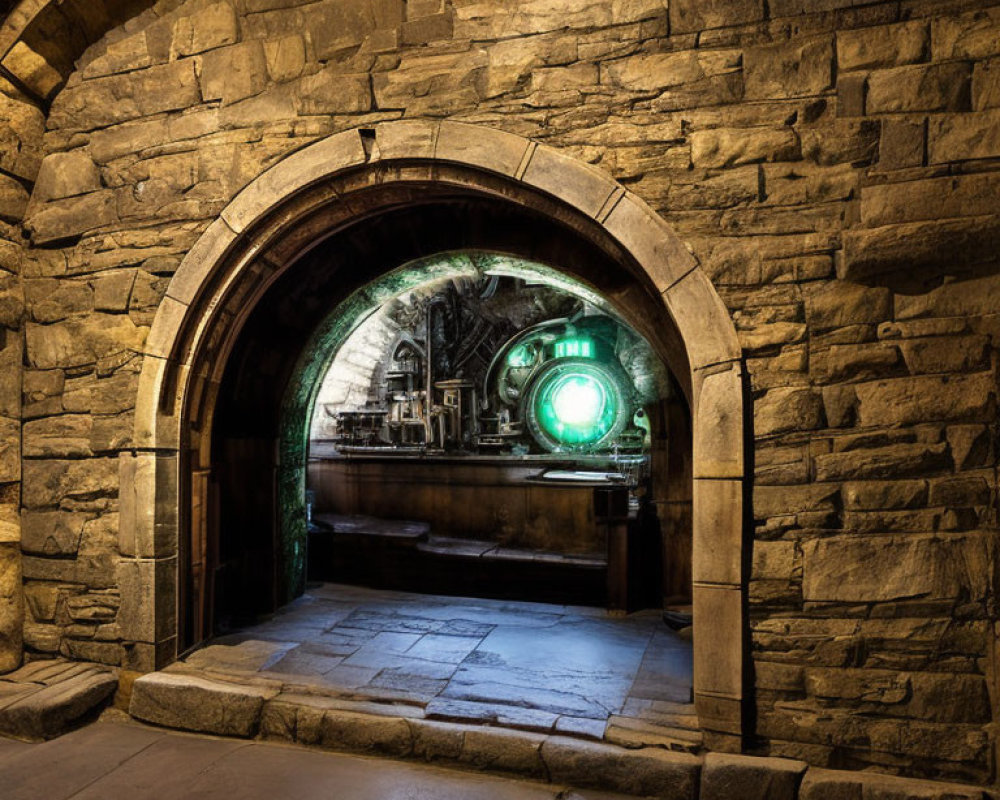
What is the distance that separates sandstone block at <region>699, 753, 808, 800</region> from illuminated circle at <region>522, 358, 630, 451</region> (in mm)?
4562

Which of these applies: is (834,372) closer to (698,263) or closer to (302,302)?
(698,263)

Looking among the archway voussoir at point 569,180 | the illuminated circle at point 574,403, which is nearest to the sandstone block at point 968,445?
the archway voussoir at point 569,180

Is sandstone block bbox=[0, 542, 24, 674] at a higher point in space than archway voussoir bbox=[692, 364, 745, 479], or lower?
lower

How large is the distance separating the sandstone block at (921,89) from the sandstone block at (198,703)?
4032 millimetres

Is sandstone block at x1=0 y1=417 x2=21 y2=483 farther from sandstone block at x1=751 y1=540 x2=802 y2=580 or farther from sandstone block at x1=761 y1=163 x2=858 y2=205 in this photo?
sandstone block at x1=761 y1=163 x2=858 y2=205

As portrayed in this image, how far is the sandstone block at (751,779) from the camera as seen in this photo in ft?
8.32

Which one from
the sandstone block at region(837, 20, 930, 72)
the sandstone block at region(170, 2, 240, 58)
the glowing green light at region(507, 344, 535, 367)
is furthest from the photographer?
the glowing green light at region(507, 344, 535, 367)

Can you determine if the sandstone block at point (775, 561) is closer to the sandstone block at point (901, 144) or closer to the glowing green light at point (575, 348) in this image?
the sandstone block at point (901, 144)

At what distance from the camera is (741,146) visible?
2.75 metres

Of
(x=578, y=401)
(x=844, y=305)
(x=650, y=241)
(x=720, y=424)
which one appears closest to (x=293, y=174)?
(x=650, y=241)

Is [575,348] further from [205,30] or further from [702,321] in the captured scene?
[205,30]

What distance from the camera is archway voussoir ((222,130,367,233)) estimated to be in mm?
3234

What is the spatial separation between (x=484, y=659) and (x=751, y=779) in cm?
161

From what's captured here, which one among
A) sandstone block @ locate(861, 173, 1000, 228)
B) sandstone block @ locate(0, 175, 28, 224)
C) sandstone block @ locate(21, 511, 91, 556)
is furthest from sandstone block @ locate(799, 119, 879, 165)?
sandstone block @ locate(0, 175, 28, 224)
